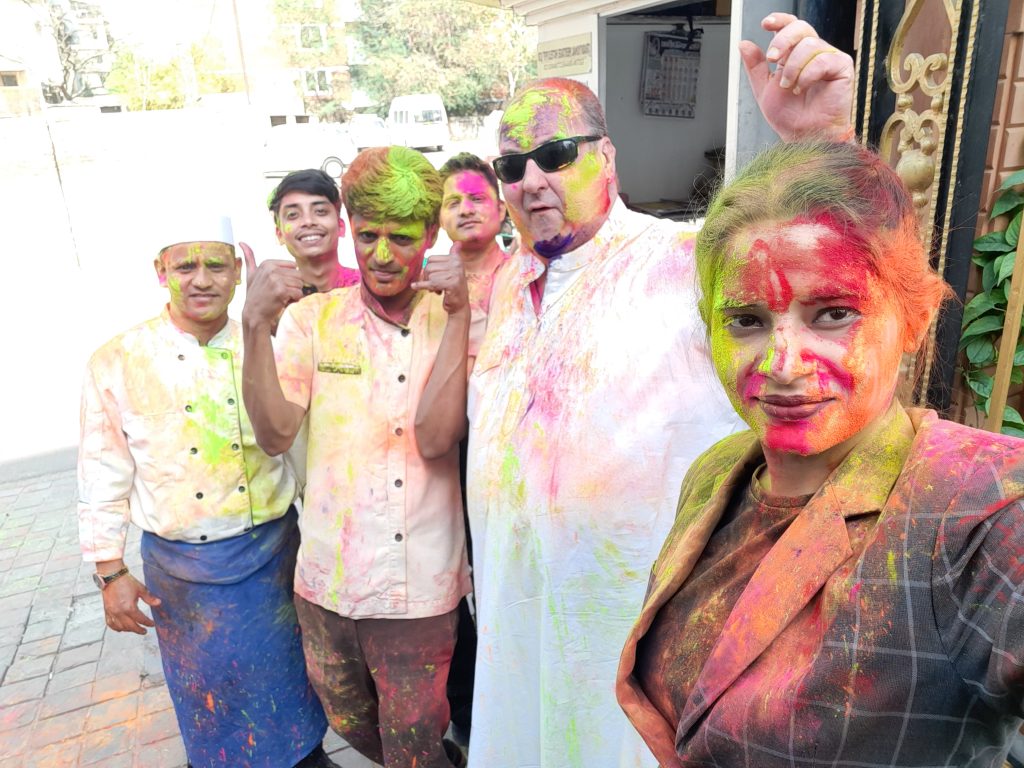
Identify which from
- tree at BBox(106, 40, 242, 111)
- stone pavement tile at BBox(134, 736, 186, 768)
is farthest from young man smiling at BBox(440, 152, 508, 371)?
tree at BBox(106, 40, 242, 111)

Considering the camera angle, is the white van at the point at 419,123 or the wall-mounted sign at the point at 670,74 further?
the white van at the point at 419,123

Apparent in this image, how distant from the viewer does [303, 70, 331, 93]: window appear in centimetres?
2791

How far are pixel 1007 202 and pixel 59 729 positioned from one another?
4006 millimetres

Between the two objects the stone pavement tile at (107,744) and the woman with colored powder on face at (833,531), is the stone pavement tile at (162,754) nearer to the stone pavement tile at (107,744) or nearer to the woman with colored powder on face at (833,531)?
the stone pavement tile at (107,744)

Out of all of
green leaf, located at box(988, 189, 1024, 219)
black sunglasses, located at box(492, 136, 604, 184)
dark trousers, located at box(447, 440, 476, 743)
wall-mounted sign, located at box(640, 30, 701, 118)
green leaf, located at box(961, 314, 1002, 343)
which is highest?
wall-mounted sign, located at box(640, 30, 701, 118)

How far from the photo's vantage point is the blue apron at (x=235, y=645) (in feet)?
7.79

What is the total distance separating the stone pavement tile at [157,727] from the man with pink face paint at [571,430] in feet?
5.61

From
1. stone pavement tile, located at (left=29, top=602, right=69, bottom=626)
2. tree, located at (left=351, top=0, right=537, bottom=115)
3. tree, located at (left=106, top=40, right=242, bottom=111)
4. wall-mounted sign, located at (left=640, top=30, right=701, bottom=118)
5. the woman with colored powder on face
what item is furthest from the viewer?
tree, located at (left=351, top=0, right=537, bottom=115)

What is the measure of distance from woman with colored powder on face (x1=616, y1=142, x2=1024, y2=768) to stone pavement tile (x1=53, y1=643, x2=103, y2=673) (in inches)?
136

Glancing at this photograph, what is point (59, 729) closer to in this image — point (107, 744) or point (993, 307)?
point (107, 744)

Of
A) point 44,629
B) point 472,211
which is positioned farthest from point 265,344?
point 44,629

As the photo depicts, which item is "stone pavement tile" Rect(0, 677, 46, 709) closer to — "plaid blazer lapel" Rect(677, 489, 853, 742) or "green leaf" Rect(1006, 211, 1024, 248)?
"plaid blazer lapel" Rect(677, 489, 853, 742)

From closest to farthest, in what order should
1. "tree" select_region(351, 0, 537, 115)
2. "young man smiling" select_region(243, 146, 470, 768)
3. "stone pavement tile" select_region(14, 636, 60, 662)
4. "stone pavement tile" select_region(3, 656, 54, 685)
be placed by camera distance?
1. "young man smiling" select_region(243, 146, 470, 768)
2. "stone pavement tile" select_region(3, 656, 54, 685)
3. "stone pavement tile" select_region(14, 636, 60, 662)
4. "tree" select_region(351, 0, 537, 115)

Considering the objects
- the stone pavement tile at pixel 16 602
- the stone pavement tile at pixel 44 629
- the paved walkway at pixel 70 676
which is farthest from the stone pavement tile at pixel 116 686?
the stone pavement tile at pixel 16 602
